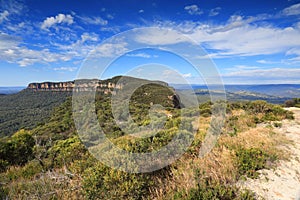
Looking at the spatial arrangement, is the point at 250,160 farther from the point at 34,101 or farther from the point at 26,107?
the point at 34,101

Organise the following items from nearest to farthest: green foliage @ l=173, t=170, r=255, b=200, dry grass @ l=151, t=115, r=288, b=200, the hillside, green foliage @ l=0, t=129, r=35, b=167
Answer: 1. green foliage @ l=173, t=170, r=255, b=200
2. dry grass @ l=151, t=115, r=288, b=200
3. green foliage @ l=0, t=129, r=35, b=167
4. the hillside

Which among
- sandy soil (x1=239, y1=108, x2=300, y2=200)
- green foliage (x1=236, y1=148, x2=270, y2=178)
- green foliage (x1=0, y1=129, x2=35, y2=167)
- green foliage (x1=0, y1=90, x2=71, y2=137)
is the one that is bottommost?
green foliage (x1=0, y1=90, x2=71, y2=137)

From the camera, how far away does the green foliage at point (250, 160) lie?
15.3 feet

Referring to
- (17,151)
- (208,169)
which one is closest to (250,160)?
(208,169)

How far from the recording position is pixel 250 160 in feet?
16.4

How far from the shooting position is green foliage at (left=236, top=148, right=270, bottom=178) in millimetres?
4676

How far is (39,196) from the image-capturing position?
417cm

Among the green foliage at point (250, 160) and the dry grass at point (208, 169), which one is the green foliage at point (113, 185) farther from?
the green foliage at point (250, 160)

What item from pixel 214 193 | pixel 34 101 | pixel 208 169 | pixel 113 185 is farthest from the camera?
pixel 34 101

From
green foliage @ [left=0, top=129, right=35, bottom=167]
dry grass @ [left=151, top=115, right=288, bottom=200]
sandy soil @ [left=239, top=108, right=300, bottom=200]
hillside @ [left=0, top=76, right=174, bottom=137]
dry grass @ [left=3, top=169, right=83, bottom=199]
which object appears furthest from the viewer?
hillside @ [left=0, top=76, right=174, bottom=137]

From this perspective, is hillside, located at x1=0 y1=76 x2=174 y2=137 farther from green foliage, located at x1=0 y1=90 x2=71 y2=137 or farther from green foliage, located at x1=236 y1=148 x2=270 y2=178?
green foliage, located at x1=236 y1=148 x2=270 y2=178

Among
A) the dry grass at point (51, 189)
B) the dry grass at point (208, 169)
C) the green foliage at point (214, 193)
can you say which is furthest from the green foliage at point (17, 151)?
the green foliage at point (214, 193)

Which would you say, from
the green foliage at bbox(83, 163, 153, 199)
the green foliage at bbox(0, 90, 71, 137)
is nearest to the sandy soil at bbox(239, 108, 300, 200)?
the green foliage at bbox(83, 163, 153, 199)

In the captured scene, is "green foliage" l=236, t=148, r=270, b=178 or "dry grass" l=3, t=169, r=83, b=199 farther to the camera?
"green foliage" l=236, t=148, r=270, b=178
